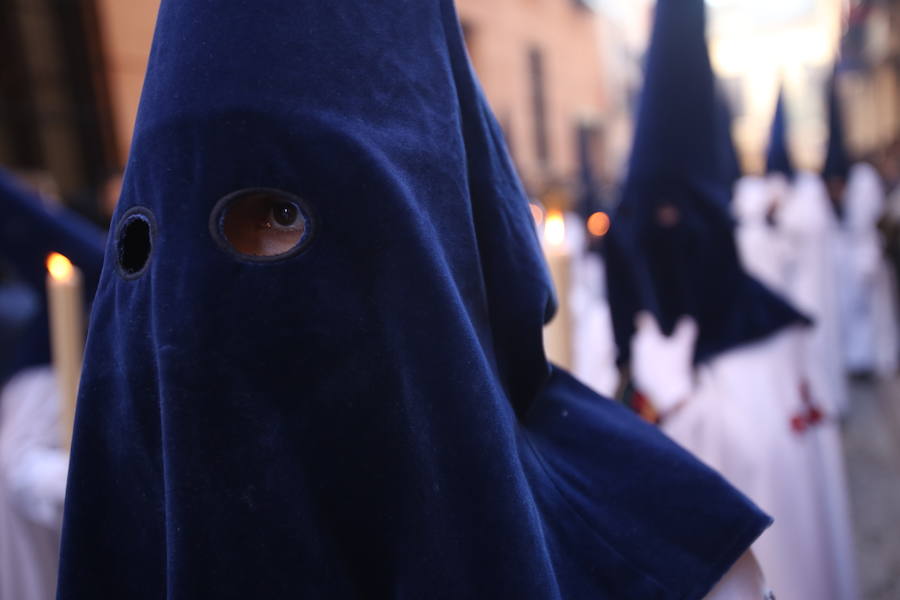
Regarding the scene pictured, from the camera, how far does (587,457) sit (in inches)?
41.1

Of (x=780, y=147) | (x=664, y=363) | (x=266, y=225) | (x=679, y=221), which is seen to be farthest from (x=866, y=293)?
(x=266, y=225)

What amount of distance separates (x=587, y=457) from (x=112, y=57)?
5.38 metres

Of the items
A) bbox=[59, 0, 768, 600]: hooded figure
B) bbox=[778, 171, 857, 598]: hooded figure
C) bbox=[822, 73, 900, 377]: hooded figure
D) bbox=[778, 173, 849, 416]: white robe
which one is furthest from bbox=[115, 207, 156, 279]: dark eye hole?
bbox=[822, 73, 900, 377]: hooded figure

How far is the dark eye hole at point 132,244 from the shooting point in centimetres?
85

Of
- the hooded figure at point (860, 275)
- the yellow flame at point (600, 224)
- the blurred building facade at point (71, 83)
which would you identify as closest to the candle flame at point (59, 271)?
the yellow flame at point (600, 224)

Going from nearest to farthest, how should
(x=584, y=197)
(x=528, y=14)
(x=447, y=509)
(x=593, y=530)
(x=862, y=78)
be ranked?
(x=447, y=509) → (x=593, y=530) → (x=584, y=197) → (x=528, y=14) → (x=862, y=78)

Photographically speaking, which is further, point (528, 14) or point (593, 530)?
point (528, 14)

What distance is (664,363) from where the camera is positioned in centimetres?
241

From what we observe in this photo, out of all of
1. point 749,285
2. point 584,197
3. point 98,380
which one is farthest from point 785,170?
point 98,380

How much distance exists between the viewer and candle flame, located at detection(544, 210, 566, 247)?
1.53 m

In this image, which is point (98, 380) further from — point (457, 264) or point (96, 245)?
point (96, 245)

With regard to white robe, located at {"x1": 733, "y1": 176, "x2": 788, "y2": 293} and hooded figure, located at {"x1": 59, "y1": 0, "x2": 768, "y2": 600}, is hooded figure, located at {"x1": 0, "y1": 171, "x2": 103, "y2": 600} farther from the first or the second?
white robe, located at {"x1": 733, "y1": 176, "x2": 788, "y2": 293}

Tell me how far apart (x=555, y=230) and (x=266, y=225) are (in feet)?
2.76

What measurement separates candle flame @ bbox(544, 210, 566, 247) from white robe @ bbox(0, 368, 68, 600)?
5.05ft
